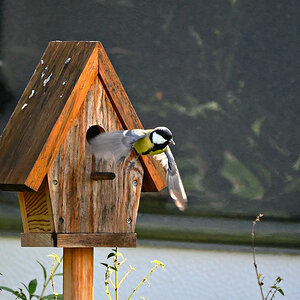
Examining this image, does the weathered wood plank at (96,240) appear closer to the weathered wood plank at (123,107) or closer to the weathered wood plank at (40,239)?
the weathered wood plank at (40,239)

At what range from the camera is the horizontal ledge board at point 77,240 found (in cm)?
302

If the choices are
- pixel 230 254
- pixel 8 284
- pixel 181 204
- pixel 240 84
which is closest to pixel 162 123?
pixel 240 84

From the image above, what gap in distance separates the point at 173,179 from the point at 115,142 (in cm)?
29

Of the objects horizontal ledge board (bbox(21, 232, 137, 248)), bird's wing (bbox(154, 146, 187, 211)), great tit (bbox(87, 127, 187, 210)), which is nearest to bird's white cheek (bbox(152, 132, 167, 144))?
great tit (bbox(87, 127, 187, 210))

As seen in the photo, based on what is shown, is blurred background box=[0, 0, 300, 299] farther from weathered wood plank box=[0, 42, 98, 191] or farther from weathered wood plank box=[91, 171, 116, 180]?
weathered wood plank box=[91, 171, 116, 180]

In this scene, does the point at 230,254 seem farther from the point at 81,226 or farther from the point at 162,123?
the point at 81,226

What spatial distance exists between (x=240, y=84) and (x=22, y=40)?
1137 mm

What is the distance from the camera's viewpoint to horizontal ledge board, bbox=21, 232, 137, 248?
9.90 ft

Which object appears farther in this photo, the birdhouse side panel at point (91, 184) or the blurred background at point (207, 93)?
the blurred background at point (207, 93)

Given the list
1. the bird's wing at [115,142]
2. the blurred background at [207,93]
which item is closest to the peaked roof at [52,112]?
the bird's wing at [115,142]

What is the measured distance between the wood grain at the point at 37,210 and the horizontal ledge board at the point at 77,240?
0.10 feet

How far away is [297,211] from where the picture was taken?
4605 mm

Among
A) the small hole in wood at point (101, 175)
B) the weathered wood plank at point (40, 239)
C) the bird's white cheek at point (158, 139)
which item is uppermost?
the bird's white cheek at point (158, 139)

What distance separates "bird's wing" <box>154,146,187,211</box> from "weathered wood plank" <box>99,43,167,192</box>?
37mm
